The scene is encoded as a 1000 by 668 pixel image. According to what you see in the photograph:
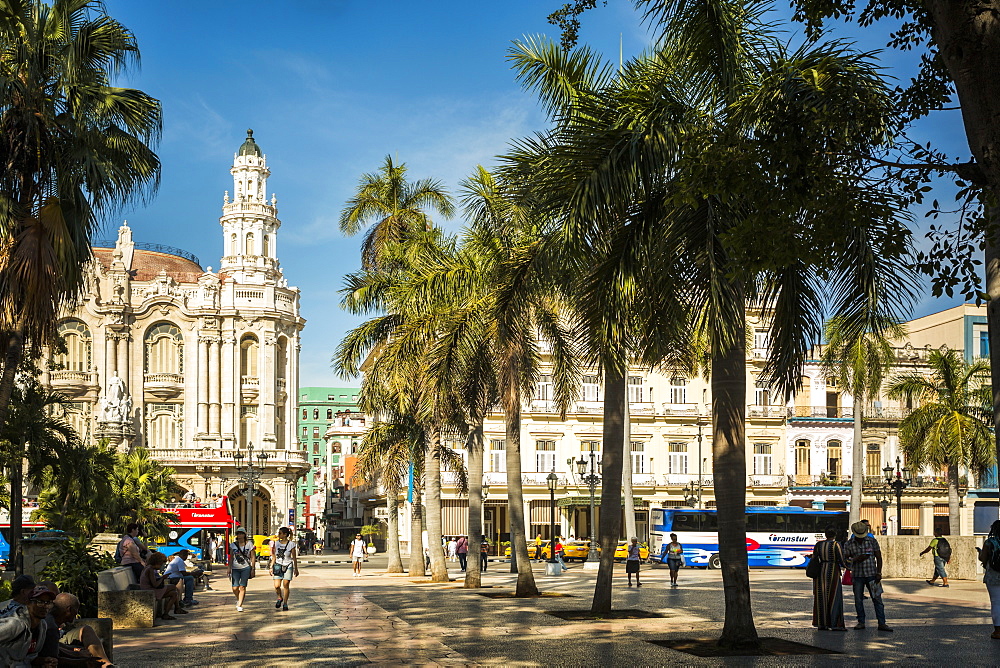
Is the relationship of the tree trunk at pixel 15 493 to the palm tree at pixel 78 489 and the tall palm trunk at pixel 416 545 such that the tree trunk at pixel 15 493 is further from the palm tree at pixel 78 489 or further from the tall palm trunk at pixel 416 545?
the tall palm trunk at pixel 416 545

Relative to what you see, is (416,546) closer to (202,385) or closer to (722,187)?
(722,187)

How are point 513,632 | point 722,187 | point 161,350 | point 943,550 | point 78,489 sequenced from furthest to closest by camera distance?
point 161,350 < point 78,489 < point 943,550 < point 513,632 < point 722,187

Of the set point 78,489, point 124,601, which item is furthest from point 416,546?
point 124,601

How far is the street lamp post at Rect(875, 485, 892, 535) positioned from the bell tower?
50000 millimetres

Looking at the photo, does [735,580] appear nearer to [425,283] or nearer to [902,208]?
[902,208]

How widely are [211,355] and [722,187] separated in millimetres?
82252

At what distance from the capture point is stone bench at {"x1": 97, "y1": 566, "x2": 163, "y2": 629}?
58.3 feet

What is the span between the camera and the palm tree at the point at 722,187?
10.1 m

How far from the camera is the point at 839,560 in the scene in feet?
53.8

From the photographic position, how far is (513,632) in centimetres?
1677

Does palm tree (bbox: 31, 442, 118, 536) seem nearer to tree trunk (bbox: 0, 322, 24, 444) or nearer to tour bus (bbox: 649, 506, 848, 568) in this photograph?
tree trunk (bbox: 0, 322, 24, 444)

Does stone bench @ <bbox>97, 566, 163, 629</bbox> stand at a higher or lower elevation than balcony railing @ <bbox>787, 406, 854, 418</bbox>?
lower

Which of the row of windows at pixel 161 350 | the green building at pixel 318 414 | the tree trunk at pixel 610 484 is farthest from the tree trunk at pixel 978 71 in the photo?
the green building at pixel 318 414

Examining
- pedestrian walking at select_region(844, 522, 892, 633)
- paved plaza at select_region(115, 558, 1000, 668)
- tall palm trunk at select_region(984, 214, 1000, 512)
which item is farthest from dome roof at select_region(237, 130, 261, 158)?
tall palm trunk at select_region(984, 214, 1000, 512)
